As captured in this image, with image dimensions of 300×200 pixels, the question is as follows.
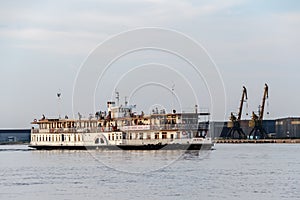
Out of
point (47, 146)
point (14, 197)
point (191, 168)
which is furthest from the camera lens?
point (47, 146)

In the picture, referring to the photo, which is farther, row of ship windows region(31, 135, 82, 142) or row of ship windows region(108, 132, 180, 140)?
row of ship windows region(31, 135, 82, 142)

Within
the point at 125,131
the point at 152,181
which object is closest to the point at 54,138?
the point at 125,131

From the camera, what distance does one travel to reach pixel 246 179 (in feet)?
195

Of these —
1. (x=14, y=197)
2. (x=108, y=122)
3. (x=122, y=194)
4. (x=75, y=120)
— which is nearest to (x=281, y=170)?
(x=122, y=194)

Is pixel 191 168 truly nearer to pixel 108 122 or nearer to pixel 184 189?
pixel 184 189

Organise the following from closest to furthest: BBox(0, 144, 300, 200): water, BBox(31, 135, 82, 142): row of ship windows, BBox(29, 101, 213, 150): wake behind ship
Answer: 1. BBox(0, 144, 300, 200): water
2. BBox(29, 101, 213, 150): wake behind ship
3. BBox(31, 135, 82, 142): row of ship windows

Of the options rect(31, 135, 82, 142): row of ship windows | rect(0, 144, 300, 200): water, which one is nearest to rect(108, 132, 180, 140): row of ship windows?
rect(31, 135, 82, 142): row of ship windows

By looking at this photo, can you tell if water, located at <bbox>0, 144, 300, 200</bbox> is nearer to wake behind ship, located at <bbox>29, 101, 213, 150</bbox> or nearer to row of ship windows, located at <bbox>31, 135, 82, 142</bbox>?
wake behind ship, located at <bbox>29, 101, 213, 150</bbox>

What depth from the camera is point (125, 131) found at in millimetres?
113125

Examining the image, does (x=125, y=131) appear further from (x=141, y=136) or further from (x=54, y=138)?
(x=54, y=138)

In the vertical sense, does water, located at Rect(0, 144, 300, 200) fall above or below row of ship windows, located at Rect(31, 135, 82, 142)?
below

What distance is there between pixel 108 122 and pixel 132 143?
7.89 metres

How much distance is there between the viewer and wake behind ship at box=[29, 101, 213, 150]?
106 m

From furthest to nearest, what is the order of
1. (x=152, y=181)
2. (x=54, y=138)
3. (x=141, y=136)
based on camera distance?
(x=54, y=138) → (x=141, y=136) → (x=152, y=181)
